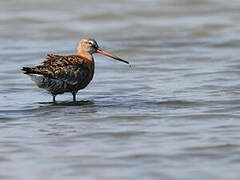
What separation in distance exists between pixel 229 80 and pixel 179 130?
3478mm

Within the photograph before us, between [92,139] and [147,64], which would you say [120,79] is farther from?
[92,139]

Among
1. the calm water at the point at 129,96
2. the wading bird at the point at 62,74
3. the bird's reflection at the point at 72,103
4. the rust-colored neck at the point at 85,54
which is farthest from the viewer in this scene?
the rust-colored neck at the point at 85,54

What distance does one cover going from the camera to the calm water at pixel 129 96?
248 inches

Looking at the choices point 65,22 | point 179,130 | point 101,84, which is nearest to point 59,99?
point 101,84

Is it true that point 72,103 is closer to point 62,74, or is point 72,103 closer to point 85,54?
point 62,74

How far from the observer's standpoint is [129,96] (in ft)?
32.3

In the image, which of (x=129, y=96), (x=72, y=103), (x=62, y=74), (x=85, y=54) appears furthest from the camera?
(x=85, y=54)

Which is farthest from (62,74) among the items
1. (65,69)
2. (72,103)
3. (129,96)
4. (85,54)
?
(129,96)

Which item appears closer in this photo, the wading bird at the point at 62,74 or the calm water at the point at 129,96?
the calm water at the point at 129,96

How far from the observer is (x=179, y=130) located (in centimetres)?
745

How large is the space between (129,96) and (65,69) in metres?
1.07

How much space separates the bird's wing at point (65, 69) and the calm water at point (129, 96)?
0.37 meters

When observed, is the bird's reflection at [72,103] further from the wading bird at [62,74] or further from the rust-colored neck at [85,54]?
the rust-colored neck at [85,54]

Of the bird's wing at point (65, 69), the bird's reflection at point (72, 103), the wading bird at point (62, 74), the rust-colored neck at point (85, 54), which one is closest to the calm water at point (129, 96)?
the bird's reflection at point (72, 103)
